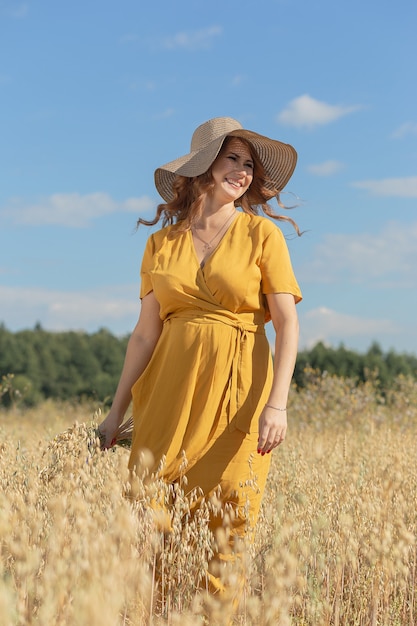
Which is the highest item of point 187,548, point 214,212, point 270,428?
point 214,212

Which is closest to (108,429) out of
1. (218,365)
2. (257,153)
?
(218,365)

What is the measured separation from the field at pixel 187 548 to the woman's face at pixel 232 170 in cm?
112

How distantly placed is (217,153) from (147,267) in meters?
0.56

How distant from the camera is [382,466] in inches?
179

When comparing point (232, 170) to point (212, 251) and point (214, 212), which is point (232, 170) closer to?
point (214, 212)

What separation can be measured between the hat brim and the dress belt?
2.06ft

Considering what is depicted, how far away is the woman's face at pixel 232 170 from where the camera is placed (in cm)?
306

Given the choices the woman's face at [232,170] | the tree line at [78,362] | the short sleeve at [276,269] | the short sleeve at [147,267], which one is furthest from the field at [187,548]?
the tree line at [78,362]

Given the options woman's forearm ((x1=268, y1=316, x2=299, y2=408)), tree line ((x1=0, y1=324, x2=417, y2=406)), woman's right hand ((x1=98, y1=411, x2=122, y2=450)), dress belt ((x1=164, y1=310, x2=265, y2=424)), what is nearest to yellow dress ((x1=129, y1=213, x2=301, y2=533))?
dress belt ((x1=164, y1=310, x2=265, y2=424))

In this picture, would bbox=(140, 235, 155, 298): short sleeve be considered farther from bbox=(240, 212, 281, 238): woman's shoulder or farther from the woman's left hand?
the woman's left hand

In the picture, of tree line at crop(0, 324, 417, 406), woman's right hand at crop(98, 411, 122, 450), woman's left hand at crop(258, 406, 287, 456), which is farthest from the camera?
tree line at crop(0, 324, 417, 406)

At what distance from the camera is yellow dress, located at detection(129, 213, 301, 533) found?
2.84 metres

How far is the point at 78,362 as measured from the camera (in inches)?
517

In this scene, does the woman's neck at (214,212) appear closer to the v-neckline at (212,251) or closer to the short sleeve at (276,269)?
the v-neckline at (212,251)
